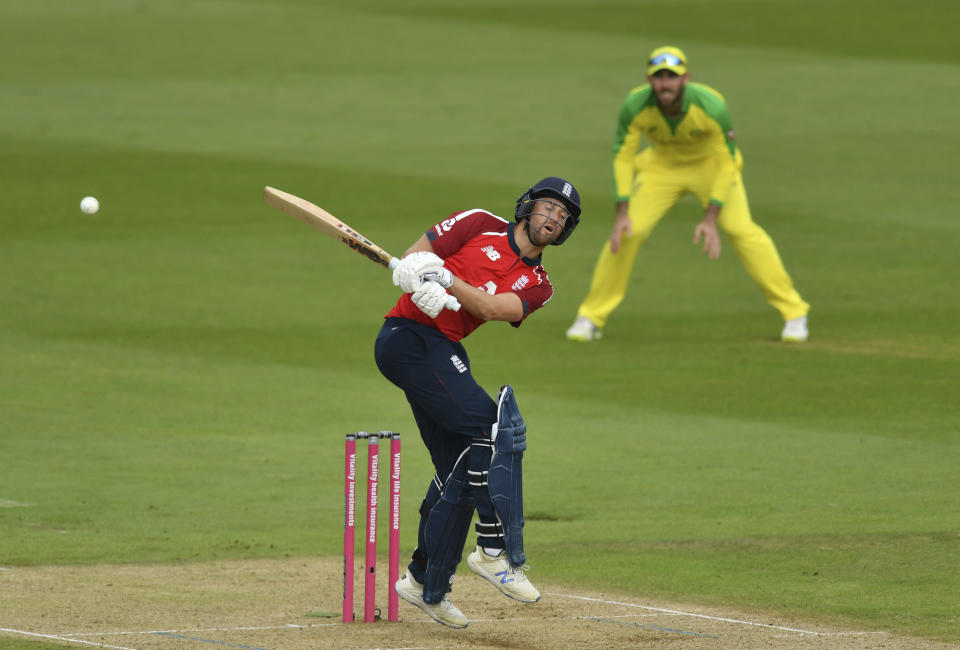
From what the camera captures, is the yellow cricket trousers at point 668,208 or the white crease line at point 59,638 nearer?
the white crease line at point 59,638

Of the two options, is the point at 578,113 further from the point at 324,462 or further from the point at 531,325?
the point at 324,462

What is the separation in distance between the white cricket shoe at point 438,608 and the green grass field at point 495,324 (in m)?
1.15

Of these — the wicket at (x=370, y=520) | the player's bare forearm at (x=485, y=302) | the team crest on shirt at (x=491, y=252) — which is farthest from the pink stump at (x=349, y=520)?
the team crest on shirt at (x=491, y=252)

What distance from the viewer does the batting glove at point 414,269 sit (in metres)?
7.31

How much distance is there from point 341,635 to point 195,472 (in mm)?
3929

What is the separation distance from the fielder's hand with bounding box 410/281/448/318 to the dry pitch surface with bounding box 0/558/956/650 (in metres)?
1.48

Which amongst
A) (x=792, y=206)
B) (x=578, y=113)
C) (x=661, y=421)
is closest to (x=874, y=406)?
(x=661, y=421)

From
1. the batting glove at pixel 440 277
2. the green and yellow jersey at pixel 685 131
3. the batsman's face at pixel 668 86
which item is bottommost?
the batting glove at pixel 440 277

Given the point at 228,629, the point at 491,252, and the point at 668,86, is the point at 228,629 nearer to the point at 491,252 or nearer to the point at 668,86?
the point at 491,252

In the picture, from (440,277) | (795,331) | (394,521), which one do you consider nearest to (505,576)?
(394,521)

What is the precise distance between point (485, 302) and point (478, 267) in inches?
12.0

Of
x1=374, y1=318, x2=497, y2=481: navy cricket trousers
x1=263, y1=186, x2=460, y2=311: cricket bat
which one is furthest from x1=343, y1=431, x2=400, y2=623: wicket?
x1=263, y1=186, x2=460, y2=311: cricket bat

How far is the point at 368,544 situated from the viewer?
7.76 m

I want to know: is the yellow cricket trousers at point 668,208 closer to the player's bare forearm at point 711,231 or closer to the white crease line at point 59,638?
the player's bare forearm at point 711,231
